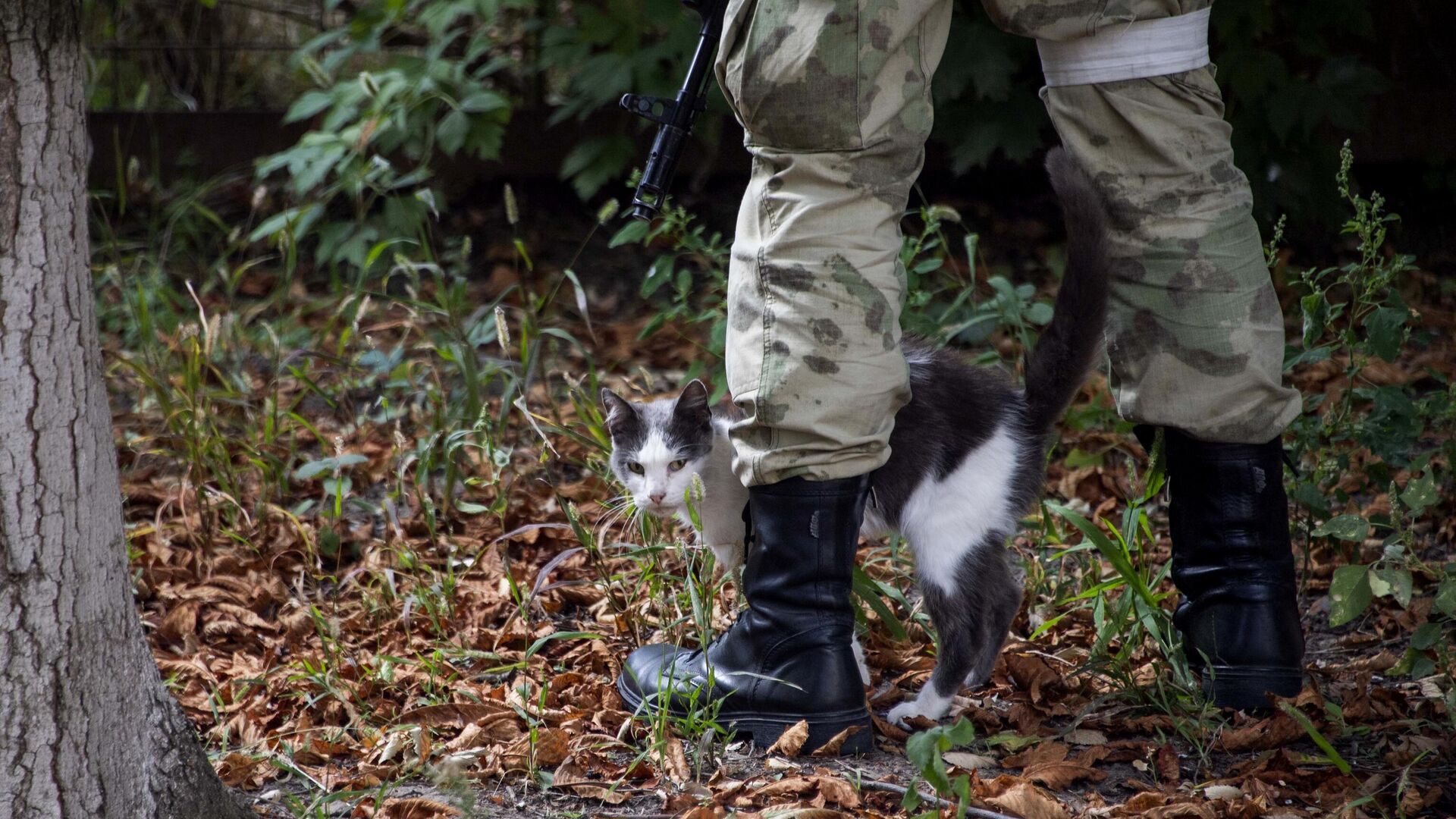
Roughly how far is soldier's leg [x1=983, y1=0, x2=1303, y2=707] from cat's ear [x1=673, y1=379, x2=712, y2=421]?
802mm

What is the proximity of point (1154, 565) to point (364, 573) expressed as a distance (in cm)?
178

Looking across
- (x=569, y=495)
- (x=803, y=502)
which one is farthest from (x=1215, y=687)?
(x=569, y=495)

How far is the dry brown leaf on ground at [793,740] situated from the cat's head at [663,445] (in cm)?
58

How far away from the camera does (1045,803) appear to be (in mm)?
1666

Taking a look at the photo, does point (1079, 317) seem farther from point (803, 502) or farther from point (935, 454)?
point (803, 502)

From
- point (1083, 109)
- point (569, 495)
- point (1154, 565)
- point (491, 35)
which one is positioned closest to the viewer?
point (1083, 109)

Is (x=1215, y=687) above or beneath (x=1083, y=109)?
beneath

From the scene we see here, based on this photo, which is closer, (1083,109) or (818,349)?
(818,349)

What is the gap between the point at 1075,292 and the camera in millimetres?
1946

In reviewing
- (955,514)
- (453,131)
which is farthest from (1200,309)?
(453,131)

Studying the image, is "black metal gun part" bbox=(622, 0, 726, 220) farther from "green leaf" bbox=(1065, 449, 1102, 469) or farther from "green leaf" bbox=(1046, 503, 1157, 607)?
"green leaf" bbox=(1065, 449, 1102, 469)

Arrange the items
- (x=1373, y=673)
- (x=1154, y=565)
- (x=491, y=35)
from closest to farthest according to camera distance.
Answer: (x=1373, y=673), (x=1154, y=565), (x=491, y=35)

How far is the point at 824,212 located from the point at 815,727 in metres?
0.79

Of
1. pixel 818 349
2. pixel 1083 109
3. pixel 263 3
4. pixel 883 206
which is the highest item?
pixel 263 3
